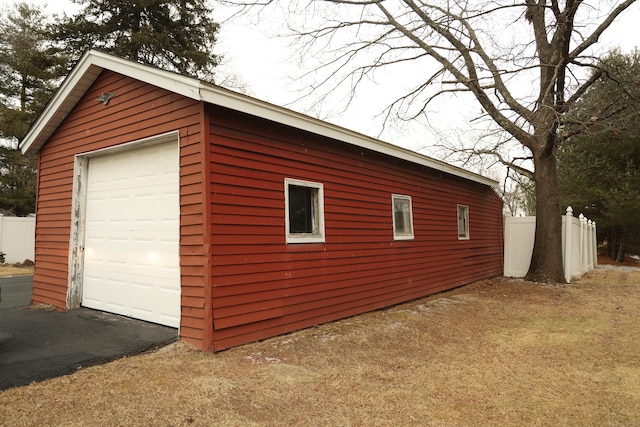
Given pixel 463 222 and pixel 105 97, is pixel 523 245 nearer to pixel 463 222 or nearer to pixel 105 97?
pixel 463 222

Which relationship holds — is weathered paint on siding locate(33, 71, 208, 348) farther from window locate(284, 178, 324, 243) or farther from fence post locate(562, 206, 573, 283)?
fence post locate(562, 206, 573, 283)

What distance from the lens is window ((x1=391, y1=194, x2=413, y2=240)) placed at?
27.7 feet

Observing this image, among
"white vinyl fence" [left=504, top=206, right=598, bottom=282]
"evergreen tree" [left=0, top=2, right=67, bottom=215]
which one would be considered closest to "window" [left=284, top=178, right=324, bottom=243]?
"white vinyl fence" [left=504, top=206, right=598, bottom=282]

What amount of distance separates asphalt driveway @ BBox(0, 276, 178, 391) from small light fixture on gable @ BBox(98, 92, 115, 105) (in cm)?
318

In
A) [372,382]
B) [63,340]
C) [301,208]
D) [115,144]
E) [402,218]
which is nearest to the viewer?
[372,382]

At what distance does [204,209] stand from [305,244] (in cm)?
187

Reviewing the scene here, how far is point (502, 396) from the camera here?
3670 mm

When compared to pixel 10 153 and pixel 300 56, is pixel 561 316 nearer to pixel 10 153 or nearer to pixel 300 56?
pixel 300 56

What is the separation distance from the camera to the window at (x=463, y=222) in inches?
452

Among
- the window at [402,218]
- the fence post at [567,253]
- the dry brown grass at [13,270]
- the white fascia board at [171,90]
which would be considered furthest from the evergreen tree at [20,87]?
the fence post at [567,253]

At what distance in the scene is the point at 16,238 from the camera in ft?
50.7

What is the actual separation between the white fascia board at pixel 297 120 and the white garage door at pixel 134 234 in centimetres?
102

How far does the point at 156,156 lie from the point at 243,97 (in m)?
1.56

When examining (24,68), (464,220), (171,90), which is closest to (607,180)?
(464,220)
